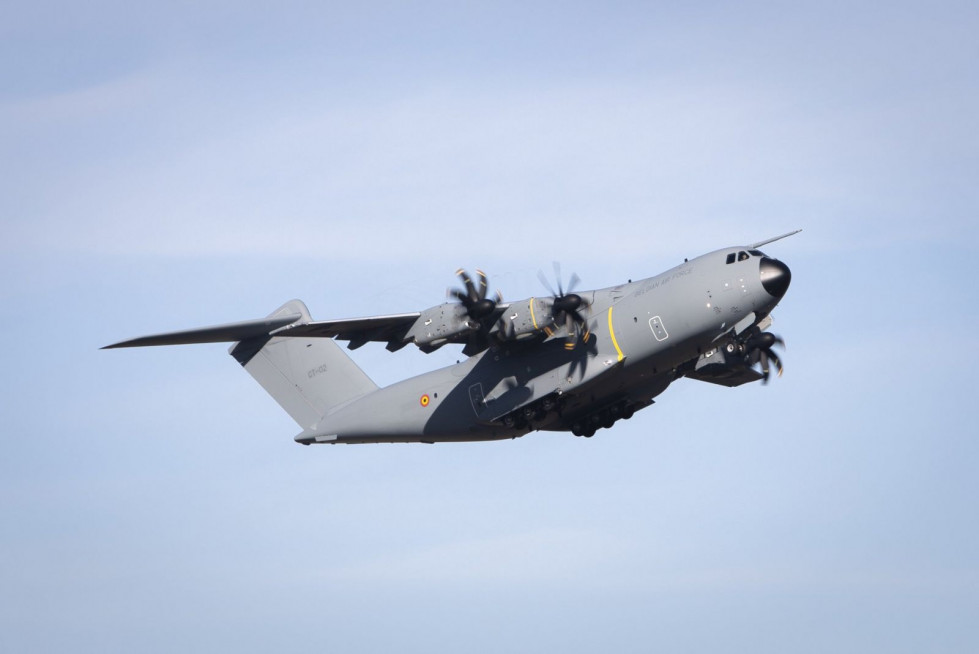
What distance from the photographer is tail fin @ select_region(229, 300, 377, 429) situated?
28938 mm

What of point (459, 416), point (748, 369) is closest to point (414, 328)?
point (459, 416)

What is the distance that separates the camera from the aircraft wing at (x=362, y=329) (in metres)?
24.4

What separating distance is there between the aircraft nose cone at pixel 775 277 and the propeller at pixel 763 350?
2.95m

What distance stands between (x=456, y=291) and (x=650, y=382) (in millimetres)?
5083

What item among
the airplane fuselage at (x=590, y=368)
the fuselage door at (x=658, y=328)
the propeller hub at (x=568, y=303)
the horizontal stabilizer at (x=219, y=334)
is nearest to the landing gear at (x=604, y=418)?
the airplane fuselage at (x=590, y=368)

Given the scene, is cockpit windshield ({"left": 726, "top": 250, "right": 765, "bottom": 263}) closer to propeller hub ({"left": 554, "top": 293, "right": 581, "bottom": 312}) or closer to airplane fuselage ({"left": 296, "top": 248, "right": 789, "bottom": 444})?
airplane fuselage ({"left": 296, "top": 248, "right": 789, "bottom": 444})

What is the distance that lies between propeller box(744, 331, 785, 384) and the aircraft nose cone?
2.95 meters

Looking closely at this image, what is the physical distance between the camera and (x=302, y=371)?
29.5 m

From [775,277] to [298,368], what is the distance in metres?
11.6

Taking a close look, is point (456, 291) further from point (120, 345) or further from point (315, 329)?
point (120, 345)

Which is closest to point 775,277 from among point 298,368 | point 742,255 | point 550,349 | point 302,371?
point 742,255

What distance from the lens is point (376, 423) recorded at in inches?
1083

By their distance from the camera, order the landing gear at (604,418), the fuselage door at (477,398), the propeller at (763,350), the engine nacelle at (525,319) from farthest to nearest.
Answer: the landing gear at (604,418) → the propeller at (763,350) → the fuselage door at (477,398) → the engine nacelle at (525,319)

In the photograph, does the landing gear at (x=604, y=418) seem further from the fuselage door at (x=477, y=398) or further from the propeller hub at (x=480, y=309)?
the propeller hub at (x=480, y=309)
